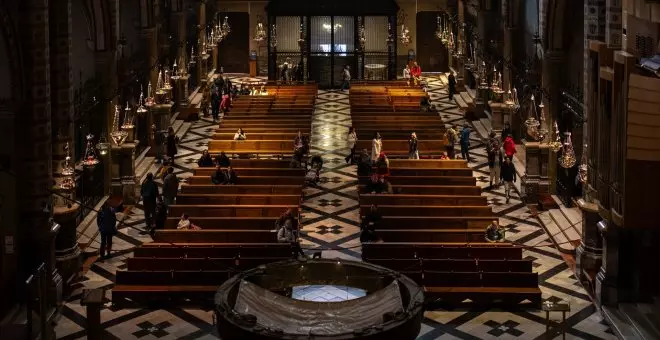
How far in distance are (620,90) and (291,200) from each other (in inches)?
420

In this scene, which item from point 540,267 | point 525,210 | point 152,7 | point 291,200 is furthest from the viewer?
point 152,7

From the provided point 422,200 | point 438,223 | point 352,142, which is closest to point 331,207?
point 422,200

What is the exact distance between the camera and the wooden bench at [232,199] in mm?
28250

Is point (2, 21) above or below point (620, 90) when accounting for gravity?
above

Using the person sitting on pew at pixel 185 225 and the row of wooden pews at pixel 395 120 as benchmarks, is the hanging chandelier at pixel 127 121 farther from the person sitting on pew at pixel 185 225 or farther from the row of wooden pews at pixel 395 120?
the row of wooden pews at pixel 395 120

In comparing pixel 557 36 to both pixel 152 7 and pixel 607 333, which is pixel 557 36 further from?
pixel 152 7

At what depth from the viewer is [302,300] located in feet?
64.1

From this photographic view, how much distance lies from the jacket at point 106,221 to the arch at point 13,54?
4461 millimetres

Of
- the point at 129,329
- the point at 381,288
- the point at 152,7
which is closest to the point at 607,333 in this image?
the point at 381,288

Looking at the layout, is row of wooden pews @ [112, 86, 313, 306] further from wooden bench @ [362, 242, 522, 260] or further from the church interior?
wooden bench @ [362, 242, 522, 260]

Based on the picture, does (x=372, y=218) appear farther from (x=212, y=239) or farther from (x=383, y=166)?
(x=383, y=166)

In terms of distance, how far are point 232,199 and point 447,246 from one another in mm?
6896

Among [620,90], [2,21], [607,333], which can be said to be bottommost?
[607,333]

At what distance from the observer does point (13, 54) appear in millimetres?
21406
